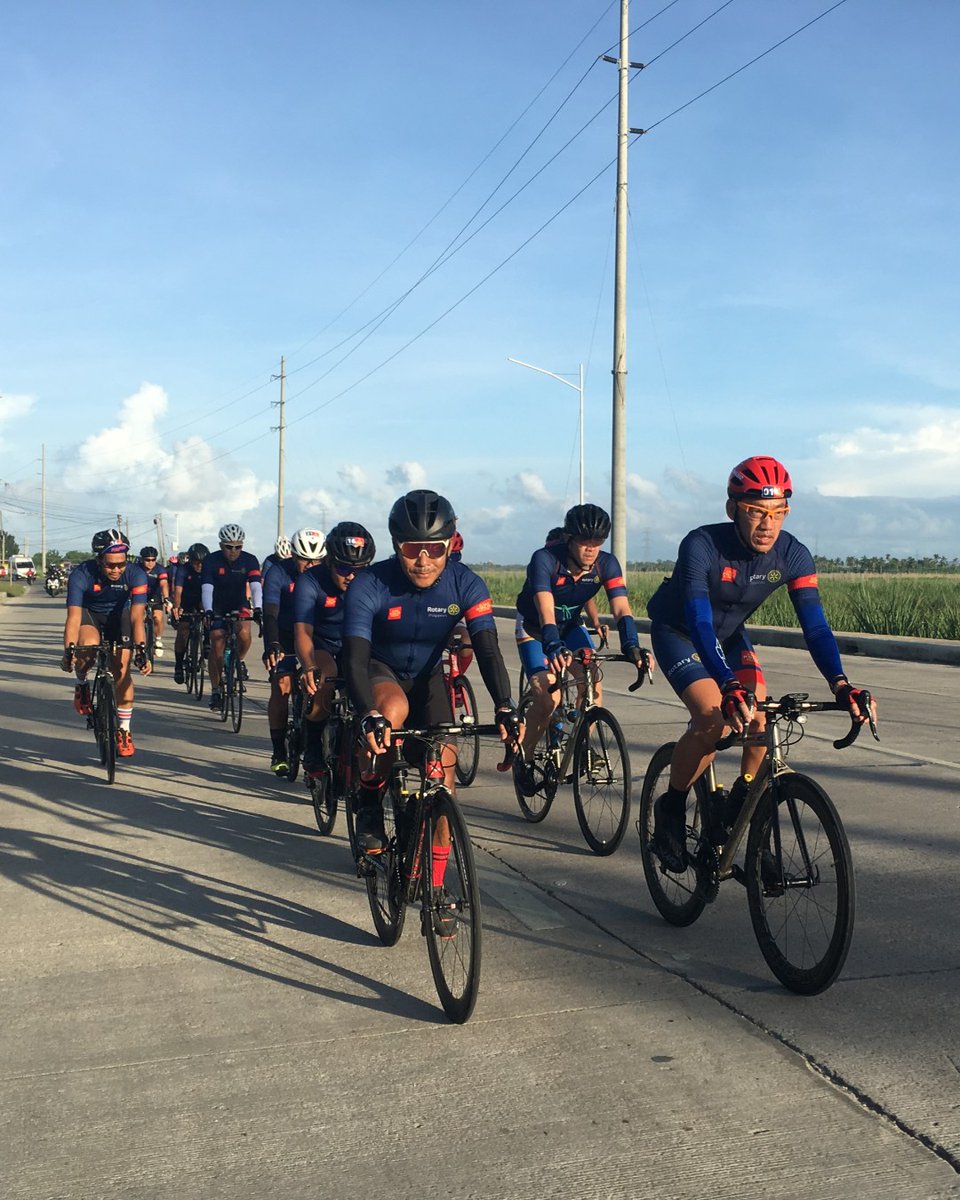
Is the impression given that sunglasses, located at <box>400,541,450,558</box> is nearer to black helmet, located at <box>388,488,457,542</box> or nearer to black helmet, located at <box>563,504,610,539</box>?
black helmet, located at <box>388,488,457,542</box>

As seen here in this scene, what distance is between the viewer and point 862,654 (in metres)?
22.8

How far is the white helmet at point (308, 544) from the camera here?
10.2m

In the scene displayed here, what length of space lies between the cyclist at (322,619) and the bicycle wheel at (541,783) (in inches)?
52.7

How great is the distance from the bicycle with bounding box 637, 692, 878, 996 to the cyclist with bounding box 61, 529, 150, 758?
632cm

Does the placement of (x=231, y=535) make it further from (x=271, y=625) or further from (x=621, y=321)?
(x=621, y=321)

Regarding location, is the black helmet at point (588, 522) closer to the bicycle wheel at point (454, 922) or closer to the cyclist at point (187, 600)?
the bicycle wheel at point (454, 922)

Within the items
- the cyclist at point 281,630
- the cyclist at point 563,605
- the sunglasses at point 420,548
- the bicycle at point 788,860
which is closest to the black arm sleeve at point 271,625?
the cyclist at point 281,630

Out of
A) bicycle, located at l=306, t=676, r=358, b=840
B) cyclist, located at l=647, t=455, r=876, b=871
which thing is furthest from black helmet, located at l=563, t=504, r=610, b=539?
cyclist, located at l=647, t=455, r=876, b=871

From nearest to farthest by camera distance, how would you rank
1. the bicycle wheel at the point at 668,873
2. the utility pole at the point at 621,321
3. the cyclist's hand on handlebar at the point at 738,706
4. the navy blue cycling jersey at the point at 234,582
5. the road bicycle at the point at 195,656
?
the cyclist's hand on handlebar at the point at 738,706 < the bicycle wheel at the point at 668,873 < the navy blue cycling jersey at the point at 234,582 < the road bicycle at the point at 195,656 < the utility pole at the point at 621,321

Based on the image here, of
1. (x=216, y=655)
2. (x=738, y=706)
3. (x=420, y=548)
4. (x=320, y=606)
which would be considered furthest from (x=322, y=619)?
(x=216, y=655)

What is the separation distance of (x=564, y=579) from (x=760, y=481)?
11.8 feet

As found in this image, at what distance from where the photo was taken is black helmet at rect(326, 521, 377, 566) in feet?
→ 26.3

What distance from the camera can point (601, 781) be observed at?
7520 millimetres

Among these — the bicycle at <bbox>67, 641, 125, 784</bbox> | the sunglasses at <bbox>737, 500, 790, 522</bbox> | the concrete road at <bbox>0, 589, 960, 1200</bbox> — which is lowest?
the concrete road at <bbox>0, 589, 960, 1200</bbox>
